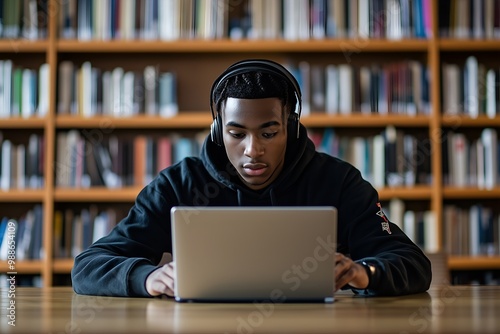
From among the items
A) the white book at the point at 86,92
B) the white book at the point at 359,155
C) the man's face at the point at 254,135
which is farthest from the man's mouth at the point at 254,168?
the white book at the point at 86,92

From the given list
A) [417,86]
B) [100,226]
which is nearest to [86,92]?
[100,226]

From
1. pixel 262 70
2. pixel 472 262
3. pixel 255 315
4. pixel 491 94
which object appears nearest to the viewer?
pixel 255 315

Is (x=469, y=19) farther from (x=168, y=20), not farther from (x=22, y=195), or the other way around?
(x=22, y=195)

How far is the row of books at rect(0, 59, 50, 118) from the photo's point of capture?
3.52 meters

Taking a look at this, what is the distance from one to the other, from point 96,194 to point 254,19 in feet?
3.40

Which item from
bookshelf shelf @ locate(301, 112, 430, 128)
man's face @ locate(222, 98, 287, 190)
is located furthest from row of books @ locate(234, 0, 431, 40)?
man's face @ locate(222, 98, 287, 190)

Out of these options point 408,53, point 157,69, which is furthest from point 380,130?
point 157,69

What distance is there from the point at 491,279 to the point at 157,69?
5.85 ft

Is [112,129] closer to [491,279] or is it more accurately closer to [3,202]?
[3,202]

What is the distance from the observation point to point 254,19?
3.52 meters

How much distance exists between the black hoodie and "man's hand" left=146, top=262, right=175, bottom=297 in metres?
0.20

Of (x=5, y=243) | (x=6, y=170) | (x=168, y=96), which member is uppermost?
(x=168, y=96)

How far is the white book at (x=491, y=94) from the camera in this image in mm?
3527

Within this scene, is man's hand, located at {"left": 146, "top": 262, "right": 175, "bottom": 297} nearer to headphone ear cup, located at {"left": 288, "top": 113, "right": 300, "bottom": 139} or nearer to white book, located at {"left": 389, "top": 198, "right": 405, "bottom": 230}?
headphone ear cup, located at {"left": 288, "top": 113, "right": 300, "bottom": 139}
